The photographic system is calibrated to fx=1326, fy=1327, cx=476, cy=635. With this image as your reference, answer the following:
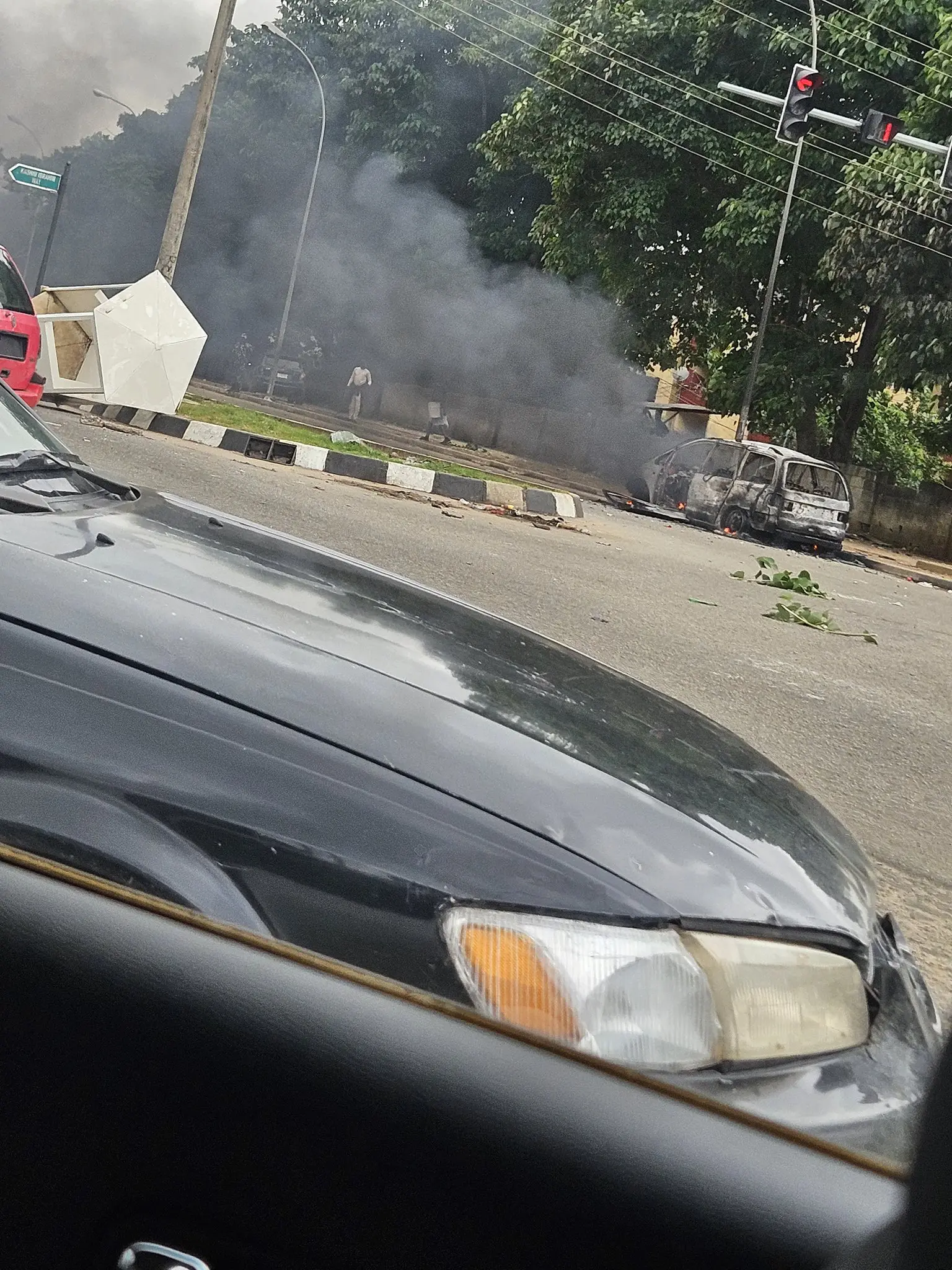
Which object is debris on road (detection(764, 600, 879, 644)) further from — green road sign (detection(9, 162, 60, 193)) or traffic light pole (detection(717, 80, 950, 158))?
green road sign (detection(9, 162, 60, 193))

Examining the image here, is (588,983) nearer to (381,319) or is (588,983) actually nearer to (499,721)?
(499,721)

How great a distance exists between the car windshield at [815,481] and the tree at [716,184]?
2.95 m

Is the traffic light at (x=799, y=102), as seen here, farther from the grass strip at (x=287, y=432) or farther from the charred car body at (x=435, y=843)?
the charred car body at (x=435, y=843)

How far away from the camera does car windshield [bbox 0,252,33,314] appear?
374 inches

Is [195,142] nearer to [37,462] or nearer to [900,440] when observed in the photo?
[900,440]

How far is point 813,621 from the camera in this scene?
869cm

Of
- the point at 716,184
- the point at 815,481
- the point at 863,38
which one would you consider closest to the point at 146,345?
the point at 815,481

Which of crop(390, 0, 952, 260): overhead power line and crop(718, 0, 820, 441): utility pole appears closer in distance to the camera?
crop(390, 0, 952, 260): overhead power line

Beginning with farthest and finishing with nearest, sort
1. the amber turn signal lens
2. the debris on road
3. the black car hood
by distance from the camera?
1. the debris on road
2. the black car hood
3. the amber turn signal lens

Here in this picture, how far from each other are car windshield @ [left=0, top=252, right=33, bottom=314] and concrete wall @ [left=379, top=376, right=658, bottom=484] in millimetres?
18769

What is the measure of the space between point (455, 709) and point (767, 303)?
21.8 metres

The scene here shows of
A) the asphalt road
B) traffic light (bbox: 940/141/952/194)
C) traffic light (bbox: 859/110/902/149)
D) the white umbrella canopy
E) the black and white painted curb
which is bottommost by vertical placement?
the asphalt road

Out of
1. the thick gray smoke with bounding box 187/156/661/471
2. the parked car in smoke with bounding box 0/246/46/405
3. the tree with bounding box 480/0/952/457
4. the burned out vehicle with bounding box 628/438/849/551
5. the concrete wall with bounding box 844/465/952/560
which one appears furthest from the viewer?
the thick gray smoke with bounding box 187/156/661/471

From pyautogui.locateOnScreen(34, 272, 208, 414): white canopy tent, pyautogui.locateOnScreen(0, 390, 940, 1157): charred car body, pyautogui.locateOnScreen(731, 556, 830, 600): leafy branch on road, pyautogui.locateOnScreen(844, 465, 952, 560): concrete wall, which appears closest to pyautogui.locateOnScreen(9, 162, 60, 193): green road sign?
pyautogui.locateOnScreen(34, 272, 208, 414): white canopy tent
